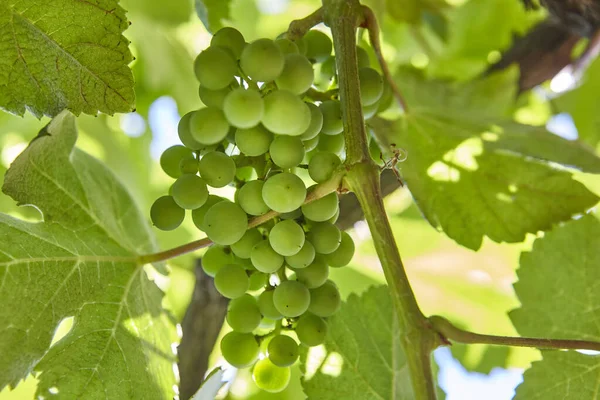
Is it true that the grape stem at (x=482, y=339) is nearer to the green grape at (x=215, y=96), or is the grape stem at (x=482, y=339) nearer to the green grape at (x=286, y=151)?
the green grape at (x=286, y=151)

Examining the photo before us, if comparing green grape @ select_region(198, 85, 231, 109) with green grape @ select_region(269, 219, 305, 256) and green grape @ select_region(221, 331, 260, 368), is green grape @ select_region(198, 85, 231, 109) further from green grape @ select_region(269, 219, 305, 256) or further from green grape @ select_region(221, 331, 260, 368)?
green grape @ select_region(221, 331, 260, 368)

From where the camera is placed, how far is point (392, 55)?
2148mm

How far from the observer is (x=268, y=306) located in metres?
0.92

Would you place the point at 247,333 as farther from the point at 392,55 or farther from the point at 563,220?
the point at 392,55

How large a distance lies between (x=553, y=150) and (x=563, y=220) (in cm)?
16

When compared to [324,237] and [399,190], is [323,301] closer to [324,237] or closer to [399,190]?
[324,237]

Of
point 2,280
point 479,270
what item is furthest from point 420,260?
point 2,280

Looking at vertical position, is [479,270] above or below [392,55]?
below

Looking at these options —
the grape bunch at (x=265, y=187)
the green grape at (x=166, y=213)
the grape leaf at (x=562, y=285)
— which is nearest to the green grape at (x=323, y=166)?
the grape bunch at (x=265, y=187)

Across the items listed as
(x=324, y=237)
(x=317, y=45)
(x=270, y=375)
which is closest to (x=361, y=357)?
(x=270, y=375)

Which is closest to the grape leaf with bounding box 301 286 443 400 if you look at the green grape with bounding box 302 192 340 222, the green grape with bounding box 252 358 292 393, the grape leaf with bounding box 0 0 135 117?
the green grape with bounding box 252 358 292 393

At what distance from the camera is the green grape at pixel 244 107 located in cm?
78

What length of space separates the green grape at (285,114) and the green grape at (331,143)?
0.48 ft

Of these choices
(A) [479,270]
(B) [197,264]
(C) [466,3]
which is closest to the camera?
(B) [197,264]
